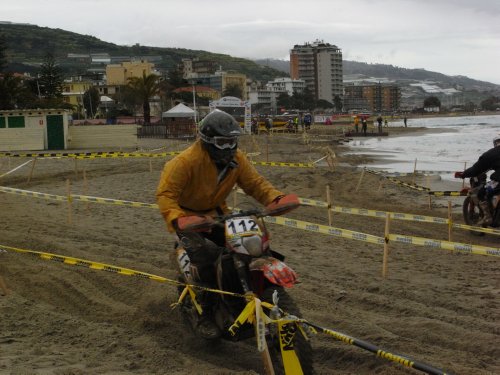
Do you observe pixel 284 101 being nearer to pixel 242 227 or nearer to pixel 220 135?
pixel 220 135

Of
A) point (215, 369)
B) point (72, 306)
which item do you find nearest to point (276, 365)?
point (215, 369)

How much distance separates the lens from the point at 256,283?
4664 millimetres

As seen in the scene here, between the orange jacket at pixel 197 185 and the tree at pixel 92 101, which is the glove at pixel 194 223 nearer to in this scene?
the orange jacket at pixel 197 185

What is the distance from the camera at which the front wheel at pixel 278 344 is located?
14.1ft

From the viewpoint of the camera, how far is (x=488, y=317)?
6.09m

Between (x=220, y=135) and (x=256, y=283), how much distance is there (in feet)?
4.06

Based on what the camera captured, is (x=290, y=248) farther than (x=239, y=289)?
Yes

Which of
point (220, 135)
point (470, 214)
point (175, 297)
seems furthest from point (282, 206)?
point (470, 214)

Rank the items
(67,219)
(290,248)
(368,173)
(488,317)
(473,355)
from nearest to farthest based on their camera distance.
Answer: (473,355)
(488,317)
(290,248)
(67,219)
(368,173)

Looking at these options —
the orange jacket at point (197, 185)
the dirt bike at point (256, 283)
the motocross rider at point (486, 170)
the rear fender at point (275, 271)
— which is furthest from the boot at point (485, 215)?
the rear fender at point (275, 271)

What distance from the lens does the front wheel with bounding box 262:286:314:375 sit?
4.29 meters

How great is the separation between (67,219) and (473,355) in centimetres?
842

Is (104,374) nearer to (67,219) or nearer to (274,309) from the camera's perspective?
(274,309)

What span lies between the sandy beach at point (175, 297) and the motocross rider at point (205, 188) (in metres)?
0.41
